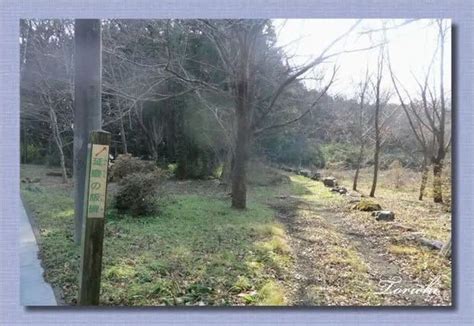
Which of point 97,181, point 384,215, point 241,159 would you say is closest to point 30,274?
point 97,181

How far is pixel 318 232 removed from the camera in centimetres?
243

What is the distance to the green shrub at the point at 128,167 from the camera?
7.69 feet

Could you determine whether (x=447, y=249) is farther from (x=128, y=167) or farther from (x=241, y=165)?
(x=128, y=167)

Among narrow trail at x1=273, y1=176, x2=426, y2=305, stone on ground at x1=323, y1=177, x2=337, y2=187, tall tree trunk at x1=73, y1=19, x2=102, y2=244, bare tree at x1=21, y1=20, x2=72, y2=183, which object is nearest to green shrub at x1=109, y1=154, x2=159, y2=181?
tall tree trunk at x1=73, y1=19, x2=102, y2=244

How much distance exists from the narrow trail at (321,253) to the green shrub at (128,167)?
76cm

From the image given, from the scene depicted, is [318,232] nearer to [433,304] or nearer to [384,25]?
[433,304]

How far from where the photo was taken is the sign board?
205 centimetres

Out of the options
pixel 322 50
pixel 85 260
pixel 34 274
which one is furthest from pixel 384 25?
pixel 34 274

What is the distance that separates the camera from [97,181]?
209cm

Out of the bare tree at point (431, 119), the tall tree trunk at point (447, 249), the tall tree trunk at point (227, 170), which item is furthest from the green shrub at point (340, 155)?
the tall tree trunk at point (447, 249)

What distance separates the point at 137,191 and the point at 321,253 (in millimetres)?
1095

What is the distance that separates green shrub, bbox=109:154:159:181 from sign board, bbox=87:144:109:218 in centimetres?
22

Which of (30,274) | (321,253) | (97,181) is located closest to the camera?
(97,181)

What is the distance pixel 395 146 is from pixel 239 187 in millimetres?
906
